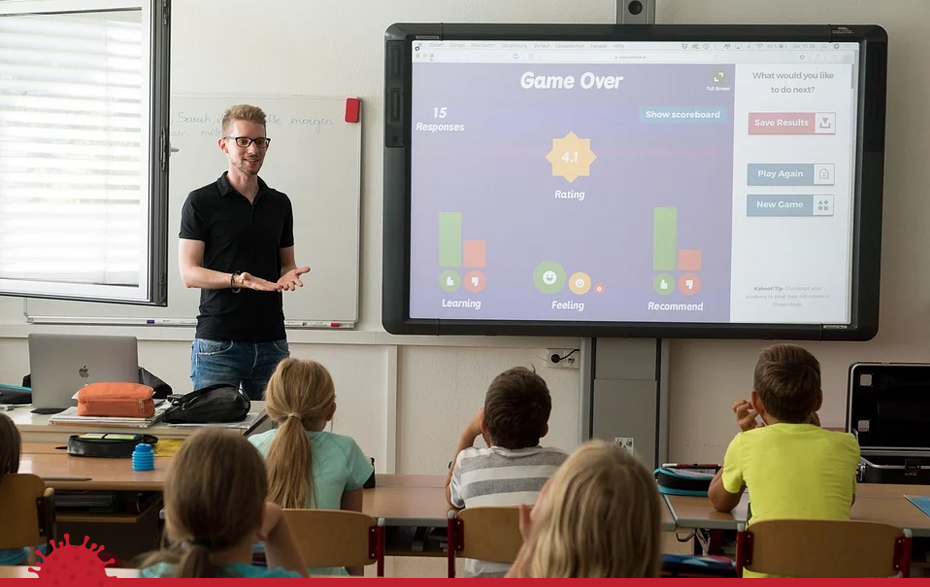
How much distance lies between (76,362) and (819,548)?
7.85 ft

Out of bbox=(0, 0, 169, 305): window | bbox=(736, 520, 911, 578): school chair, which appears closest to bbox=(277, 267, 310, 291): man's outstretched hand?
bbox=(0, 0, 169, 305): window

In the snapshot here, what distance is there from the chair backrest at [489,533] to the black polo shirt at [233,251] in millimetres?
1653

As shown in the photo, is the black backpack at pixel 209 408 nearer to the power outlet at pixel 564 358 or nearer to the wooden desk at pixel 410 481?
the wooden desk at pixel 410 481

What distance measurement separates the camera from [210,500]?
5.50 feet

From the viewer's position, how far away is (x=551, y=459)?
104 inches

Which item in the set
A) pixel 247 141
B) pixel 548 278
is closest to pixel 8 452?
pixel 247 141

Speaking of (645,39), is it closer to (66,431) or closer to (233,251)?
(233,251)

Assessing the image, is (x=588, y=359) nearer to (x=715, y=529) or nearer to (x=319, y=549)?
(x=715, y=529)

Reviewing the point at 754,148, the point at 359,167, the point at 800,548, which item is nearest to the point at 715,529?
the point at 800,548

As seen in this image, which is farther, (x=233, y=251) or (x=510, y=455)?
(x=233, y=251)

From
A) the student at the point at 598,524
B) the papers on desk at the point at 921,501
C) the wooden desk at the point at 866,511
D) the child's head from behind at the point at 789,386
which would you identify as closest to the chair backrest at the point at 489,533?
the wooden desk at the point at 866,511

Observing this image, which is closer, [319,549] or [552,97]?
[319,549]

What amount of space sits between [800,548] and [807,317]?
2.62 meters

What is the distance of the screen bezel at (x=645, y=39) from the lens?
4766 millimetres
